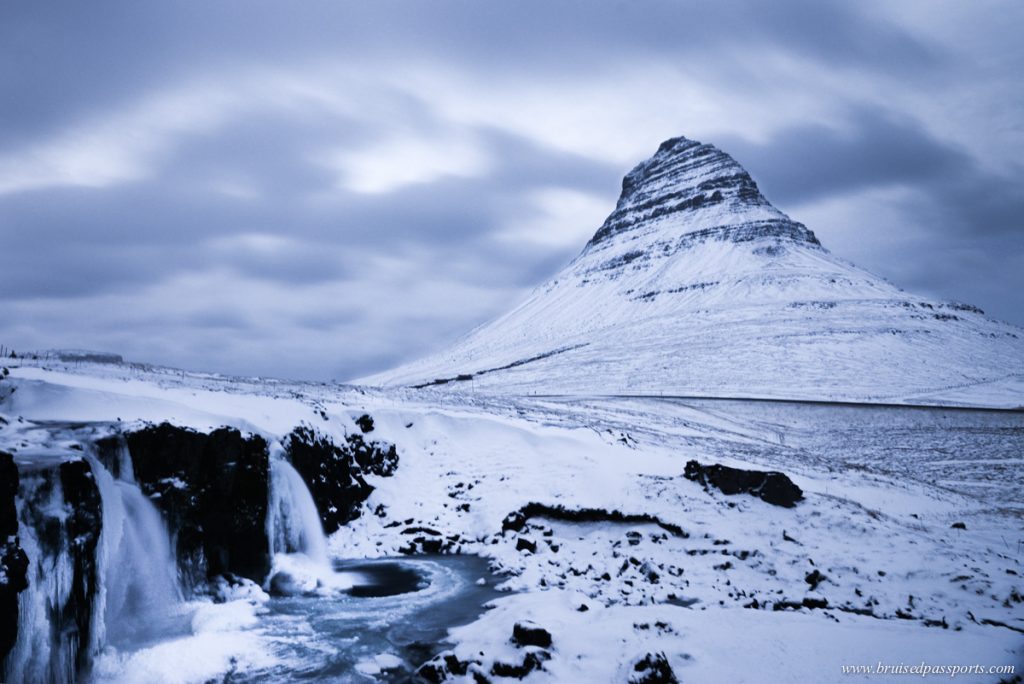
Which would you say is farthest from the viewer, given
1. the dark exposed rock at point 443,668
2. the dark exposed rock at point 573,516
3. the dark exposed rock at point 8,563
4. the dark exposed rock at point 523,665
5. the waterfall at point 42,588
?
the dark exposed rock at point 573,516

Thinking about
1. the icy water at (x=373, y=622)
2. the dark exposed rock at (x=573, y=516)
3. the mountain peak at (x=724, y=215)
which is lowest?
the icy water at (x=373, y=622)

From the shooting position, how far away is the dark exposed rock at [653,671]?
1004 cm

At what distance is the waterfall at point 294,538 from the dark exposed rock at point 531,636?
7.67 metres

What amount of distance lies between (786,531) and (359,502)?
15.4m

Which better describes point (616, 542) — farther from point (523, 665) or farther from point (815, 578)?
point (523, 665)

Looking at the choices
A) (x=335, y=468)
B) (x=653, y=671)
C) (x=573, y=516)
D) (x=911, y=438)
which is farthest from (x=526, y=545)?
(x=911, y=438)

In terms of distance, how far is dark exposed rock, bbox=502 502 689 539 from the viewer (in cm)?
2072

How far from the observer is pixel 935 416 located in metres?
46.1

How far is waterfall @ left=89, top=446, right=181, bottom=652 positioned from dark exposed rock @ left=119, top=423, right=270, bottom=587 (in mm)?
392

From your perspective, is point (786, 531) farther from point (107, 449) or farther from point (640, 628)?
point (107, 449)

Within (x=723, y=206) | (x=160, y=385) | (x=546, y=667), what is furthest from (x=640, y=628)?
(x=723, y=206)

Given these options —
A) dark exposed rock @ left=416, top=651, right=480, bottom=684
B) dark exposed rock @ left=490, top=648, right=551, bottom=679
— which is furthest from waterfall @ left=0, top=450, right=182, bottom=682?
dark exposed rock @ left=490, top=648, right=551, bottom=679

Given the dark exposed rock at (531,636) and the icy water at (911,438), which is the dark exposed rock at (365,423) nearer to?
the dark exposed rock at (531,636)

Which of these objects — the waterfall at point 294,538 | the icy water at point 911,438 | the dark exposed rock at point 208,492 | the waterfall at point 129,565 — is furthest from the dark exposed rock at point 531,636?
the icy water at point 911,438
